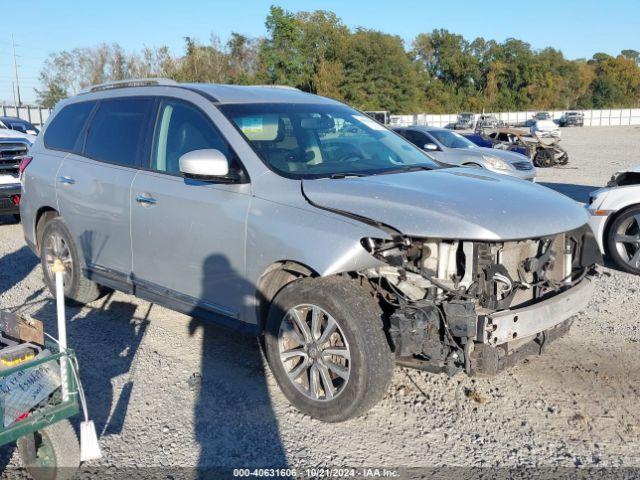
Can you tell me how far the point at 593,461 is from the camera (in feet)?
11.6

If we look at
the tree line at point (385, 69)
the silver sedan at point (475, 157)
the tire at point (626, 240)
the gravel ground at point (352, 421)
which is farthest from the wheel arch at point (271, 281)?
the tree line at point (385, 69)

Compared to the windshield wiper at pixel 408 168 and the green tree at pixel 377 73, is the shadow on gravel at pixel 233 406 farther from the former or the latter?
the green tree at pixel 377 73

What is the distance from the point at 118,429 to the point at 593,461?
2727mm

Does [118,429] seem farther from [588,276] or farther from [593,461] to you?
[588,276]

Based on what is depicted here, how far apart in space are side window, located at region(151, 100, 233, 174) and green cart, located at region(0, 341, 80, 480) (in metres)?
1.82

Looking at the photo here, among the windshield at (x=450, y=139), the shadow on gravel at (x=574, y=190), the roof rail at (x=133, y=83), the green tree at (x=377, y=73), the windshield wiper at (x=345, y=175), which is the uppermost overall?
the green tree at (x=377, y=73)

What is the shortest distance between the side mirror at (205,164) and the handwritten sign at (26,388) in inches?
58.6

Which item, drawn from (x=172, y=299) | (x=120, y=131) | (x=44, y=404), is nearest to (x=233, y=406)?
(x=172, y=299)

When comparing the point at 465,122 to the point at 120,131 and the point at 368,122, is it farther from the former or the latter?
the point at 120,131

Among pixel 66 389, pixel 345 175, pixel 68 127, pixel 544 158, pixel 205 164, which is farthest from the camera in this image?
pixel 544 158

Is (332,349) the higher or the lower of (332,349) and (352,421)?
the higher

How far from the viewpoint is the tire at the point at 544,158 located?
23.4 metres

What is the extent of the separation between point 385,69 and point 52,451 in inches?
2761

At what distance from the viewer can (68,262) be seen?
5961 mm
